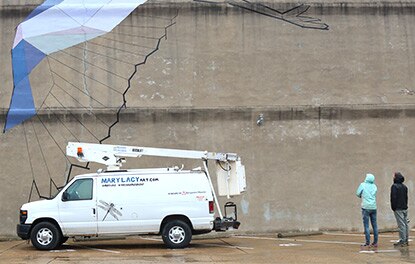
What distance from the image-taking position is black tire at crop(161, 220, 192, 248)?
13.5 m

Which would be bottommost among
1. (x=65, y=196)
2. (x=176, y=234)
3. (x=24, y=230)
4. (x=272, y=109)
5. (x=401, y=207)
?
(x=176, y=234)

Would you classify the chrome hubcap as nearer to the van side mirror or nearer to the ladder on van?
the ladder on van

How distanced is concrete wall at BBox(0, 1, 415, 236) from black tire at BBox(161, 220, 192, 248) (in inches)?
150

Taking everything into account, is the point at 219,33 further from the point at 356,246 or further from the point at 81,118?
the point at 356,246

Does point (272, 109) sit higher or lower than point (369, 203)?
higher

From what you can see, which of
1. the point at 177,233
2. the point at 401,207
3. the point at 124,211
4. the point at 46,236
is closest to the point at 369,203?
the point at 401,207

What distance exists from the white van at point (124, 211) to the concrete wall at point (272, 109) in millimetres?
3429

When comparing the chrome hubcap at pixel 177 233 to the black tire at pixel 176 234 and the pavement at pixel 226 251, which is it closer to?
the black tire at pixel 176 234

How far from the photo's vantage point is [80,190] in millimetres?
13711

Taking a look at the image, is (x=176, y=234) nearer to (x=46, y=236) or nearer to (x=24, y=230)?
(x=46, y=236)

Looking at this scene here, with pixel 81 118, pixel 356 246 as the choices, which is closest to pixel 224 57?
pixel 81 118

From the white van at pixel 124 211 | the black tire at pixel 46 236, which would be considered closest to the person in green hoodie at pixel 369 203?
the white van at pixel 124 211

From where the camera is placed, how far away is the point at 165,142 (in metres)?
17.2

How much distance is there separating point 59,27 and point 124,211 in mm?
7293
